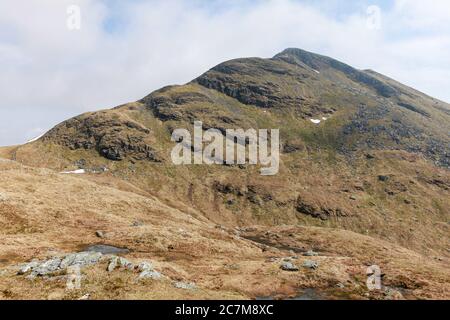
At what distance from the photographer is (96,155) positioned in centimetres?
15125

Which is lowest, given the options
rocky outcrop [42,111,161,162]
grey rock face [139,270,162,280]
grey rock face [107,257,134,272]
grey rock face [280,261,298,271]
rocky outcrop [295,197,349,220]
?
rocky outcrop [295,197,349,220]

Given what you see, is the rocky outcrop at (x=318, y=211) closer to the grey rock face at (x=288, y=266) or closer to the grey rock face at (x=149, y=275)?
the grey rock face at (x=288, y=266)

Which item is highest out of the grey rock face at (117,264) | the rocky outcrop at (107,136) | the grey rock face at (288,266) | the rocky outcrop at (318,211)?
the rocky outcrop at (107,136)

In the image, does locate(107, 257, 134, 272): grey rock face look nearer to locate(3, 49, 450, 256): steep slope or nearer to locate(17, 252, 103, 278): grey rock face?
locate(17, 252, 103, 278): grey rock face

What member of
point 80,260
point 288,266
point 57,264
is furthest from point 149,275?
point 288,266

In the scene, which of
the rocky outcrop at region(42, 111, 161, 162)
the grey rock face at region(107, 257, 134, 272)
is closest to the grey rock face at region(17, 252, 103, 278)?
the grey rock face at region(107, 257, 134, 272)

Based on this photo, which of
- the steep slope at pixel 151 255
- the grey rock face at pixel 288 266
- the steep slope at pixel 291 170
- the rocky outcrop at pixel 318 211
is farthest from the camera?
the rocky outcrop at pixel 318 211

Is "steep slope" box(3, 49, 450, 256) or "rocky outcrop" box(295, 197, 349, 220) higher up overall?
"steep slope" box(3, 49, 450, 256)

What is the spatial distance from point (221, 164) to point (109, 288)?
125m

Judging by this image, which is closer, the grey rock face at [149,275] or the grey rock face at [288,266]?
the grey rock face at [149,275]

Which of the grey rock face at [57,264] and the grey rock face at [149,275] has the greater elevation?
the grey rock face at [57,264]

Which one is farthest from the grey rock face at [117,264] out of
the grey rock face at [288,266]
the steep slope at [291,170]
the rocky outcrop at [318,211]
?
the rocky outcrop at [318,211]

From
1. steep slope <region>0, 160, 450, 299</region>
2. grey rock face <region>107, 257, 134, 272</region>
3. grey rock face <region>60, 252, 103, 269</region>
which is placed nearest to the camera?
steep slope <region>0, 160, 450, 299</region>

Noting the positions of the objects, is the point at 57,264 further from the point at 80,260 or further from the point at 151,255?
the point at 151,255
